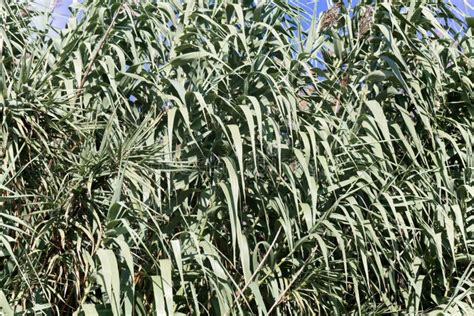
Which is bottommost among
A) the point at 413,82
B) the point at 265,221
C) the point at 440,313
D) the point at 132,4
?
the point at 440,313

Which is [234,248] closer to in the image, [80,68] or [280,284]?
[280,284]

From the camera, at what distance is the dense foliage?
6.98 ft

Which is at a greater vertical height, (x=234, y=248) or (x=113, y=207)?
(x=113, y=207)

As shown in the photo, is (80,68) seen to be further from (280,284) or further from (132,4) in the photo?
(280,284)

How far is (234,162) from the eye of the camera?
230cm

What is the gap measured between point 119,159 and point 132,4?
2.51 feet

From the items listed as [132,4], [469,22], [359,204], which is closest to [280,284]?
[359,204]

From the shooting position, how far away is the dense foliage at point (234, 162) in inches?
83.8

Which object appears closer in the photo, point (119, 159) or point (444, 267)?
point (119, 159)

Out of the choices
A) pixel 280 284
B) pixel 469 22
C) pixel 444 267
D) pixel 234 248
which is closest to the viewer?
pixel 234 248

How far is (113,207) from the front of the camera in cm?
204

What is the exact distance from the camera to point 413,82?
107 inches

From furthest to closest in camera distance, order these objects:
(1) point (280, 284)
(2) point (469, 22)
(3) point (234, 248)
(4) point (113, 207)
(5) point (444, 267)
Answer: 1. (2) point (469, 22)
2. (5) point (444, 267)
3. (1) point (280, 284)
4. (3) point (234, 248)
5. (4) point (113, 207)


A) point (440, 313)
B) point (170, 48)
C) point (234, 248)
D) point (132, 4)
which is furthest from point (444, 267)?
point (132, 4)
